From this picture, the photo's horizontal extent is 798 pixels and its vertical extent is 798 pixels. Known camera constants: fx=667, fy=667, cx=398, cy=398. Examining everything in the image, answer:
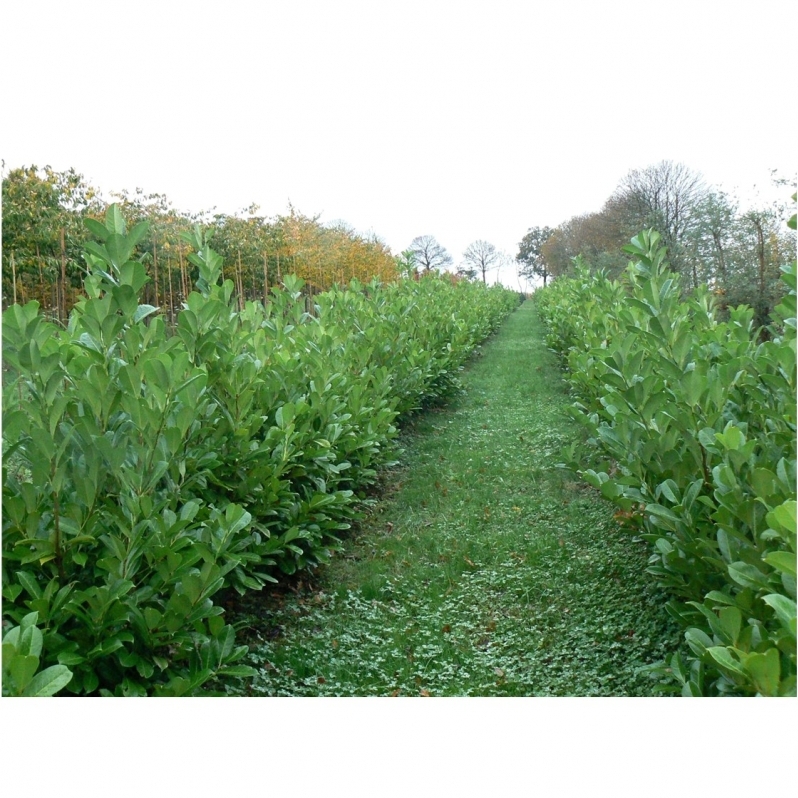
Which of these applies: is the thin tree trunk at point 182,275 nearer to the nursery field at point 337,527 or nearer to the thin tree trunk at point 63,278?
the nursery field at point 337,527

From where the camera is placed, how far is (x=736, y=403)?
191cm

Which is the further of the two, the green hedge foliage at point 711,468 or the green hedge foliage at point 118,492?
the green hedge foliage at point 118,492

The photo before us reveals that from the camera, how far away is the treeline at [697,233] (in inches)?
72.4

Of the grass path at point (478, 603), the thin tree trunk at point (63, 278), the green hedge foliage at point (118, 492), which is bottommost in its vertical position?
the grass path at point (478, 603)

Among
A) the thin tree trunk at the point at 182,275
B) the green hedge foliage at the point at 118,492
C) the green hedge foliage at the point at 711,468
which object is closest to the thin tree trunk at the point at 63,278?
the thin tree trunk at the point at 182,275

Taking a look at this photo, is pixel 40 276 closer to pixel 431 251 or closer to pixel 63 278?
pixel 63 278

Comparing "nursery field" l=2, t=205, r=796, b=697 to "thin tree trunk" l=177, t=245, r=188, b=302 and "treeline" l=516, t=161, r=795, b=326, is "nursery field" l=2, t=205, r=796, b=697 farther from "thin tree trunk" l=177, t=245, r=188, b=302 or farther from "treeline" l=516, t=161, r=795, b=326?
"thin tree trunk" l=177, t=245, r=188, b=302

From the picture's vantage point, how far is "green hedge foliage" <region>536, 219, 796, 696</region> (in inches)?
47.7

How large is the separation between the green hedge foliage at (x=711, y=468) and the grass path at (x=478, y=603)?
0.61ft

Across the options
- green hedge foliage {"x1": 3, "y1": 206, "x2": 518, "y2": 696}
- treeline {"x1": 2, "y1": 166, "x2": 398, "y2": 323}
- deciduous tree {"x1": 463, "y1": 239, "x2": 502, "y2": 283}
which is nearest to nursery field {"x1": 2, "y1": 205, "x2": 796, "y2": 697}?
green hedge foliage {"x1": 3, "y1": 206, "x2": 518, "y2": 696}

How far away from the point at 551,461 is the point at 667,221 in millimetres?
1479

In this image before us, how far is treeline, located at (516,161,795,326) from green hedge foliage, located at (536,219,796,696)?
7 centimetres

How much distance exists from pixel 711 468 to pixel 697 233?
0.80 meters

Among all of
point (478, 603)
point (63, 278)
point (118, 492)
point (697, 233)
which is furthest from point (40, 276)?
point (697, 233)
